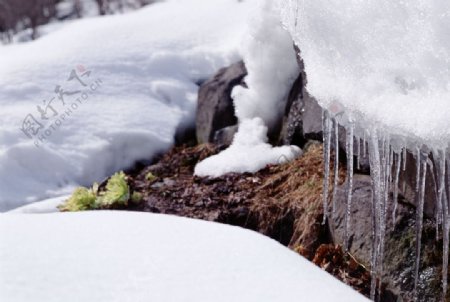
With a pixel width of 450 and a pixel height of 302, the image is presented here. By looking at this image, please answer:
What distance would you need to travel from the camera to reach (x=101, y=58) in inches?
314

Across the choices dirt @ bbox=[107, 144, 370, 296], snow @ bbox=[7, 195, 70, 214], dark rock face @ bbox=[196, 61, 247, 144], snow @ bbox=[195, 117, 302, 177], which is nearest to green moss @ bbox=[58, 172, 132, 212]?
dirt @ bbox=[107, 144, 370, 296]

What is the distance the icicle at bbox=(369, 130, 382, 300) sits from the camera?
287 centimetres

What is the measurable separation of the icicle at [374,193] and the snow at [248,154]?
1.71 meters

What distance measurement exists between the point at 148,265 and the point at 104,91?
5584 millimetres

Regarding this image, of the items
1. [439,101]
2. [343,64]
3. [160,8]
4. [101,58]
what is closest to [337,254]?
[343,64]

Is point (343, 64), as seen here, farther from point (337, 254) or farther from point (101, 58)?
point (101, 58)

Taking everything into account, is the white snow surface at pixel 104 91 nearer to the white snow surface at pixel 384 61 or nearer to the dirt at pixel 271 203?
the dirt at pixel 271 203

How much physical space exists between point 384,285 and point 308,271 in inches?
63.7

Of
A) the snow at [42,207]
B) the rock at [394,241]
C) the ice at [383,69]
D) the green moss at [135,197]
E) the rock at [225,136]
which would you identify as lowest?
the snow at [42,207]

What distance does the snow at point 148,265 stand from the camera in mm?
1801

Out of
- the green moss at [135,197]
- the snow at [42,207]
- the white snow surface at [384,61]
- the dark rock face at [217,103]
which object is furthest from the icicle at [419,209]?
the dark rock face at [217,103]

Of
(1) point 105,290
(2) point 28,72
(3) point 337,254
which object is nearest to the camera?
(1) point 105,290

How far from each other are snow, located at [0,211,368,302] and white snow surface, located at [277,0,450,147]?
75 cm

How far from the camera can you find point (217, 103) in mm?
6473
